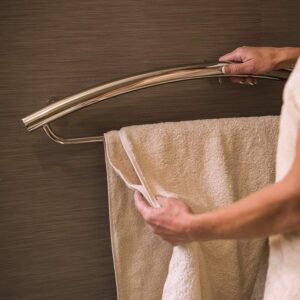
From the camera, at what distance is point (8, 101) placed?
0.65 metres

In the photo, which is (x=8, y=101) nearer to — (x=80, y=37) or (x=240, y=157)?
(x=80, y=37)

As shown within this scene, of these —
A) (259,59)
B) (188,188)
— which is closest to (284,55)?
(259,59)

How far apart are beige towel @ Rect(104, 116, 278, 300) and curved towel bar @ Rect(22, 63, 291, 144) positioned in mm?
71

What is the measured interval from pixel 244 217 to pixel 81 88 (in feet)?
1.25

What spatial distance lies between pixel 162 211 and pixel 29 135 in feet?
0.97

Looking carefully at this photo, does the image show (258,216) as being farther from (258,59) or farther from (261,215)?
(258,59)

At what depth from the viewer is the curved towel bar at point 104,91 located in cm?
58

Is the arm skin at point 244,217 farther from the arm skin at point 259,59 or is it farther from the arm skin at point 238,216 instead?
the arm skin at point 259,59

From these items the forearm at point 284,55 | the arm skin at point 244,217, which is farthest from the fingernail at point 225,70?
the arm skin at point 244,217

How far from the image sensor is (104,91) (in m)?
0.59

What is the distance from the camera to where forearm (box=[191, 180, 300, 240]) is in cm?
46

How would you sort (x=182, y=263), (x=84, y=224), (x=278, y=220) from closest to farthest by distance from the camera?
(x=278, y=220) < (x=182, y=263) < (x=84, y=224)

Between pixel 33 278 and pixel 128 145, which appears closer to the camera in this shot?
pixel 128 145

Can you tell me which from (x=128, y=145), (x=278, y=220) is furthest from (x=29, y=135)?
(x=278, y=220)
